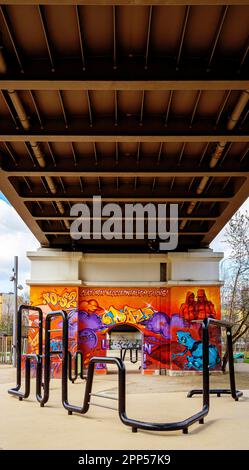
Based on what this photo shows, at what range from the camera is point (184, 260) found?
74.1 ft

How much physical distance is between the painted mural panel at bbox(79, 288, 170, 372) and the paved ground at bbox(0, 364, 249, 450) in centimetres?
1153

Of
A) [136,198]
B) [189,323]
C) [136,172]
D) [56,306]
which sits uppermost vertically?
[136,172]

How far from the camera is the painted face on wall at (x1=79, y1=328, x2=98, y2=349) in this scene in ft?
Result: 74.1

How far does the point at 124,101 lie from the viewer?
11.0m

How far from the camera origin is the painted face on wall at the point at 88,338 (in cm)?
2259

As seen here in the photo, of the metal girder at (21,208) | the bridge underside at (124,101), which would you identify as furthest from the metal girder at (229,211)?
the metal girder at (21,208)

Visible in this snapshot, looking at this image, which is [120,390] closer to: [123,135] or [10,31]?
[10,31]

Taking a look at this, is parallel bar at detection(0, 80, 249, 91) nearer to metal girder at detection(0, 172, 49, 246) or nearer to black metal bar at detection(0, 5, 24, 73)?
black metal bar at detection(0, 5, 24, 73)

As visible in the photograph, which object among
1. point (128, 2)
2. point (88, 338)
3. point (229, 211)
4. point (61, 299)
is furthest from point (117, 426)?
point (88, 338)

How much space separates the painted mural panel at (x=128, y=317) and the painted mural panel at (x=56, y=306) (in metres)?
0.44

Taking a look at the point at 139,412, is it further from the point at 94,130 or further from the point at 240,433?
the point at 94,130

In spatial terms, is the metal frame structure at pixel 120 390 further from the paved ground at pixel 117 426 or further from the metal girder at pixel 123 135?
the metal girder at pixel 123 135

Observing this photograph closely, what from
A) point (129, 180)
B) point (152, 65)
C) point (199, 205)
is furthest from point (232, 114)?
point (199, 205)

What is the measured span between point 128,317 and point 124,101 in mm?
13193
